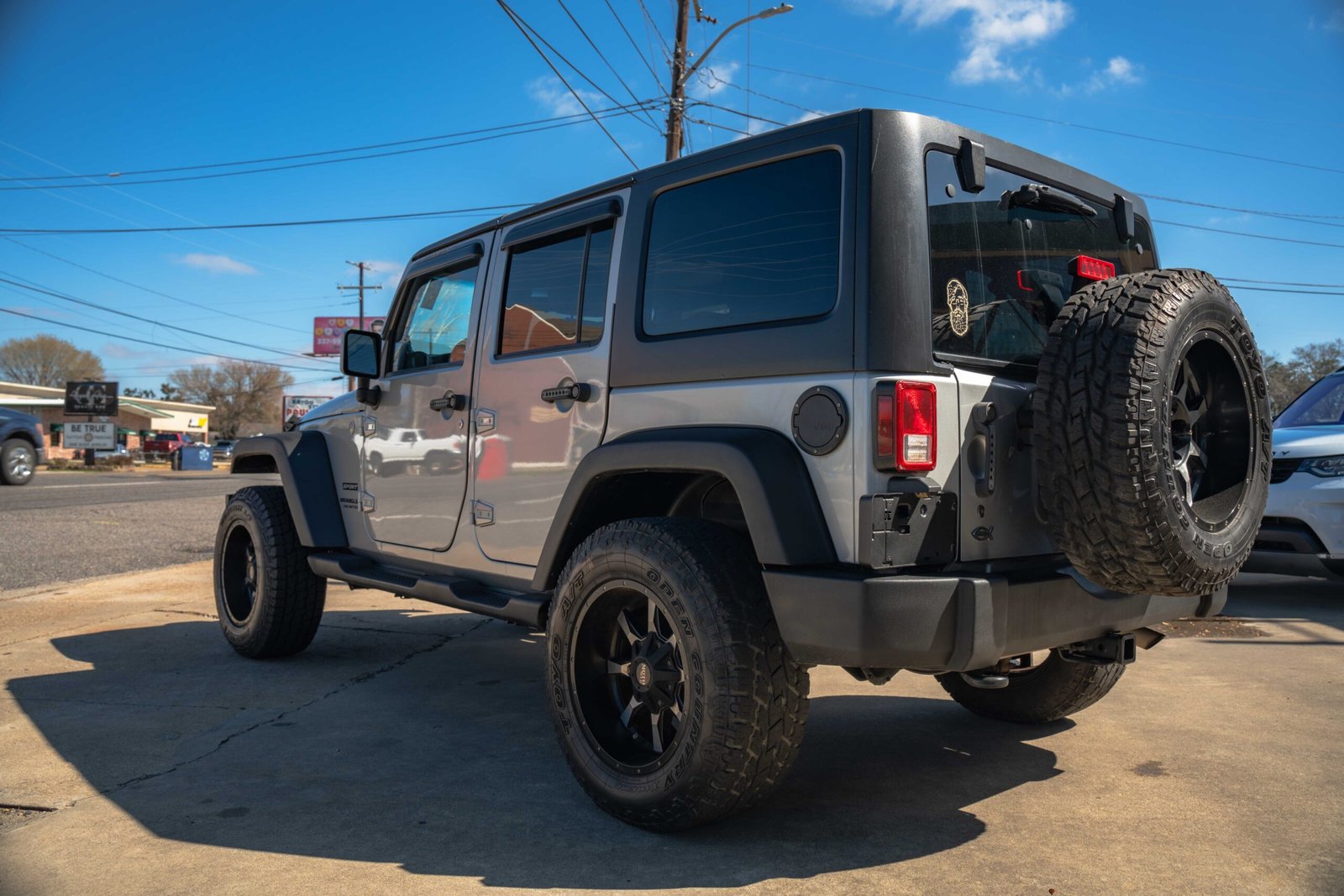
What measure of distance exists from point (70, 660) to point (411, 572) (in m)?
2.36

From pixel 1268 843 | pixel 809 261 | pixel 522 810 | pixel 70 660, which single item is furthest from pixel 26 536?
pixel 1268 843

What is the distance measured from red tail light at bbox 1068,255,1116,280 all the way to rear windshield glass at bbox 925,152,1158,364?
0.05 metres

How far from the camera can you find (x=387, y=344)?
5051 millimetres

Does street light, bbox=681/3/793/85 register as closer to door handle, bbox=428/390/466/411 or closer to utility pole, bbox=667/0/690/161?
utility pole, bbox=667/0/690/161

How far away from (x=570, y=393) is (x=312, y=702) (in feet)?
7.17

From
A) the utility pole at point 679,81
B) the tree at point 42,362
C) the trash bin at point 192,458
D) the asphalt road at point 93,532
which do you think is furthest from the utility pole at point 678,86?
the tree at point 42,362

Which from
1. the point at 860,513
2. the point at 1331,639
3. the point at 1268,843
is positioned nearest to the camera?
the point at 860,513

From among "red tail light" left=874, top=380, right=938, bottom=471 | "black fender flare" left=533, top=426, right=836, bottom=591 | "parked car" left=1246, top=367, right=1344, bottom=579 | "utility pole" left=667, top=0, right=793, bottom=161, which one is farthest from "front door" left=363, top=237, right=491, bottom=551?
"utility pole" left=667, top=0, right=793, bottom=161

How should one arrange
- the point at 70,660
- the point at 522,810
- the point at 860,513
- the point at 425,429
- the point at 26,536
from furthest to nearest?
the point at 26,536
the point at 70,660
the point at 425,429
the point at 522,810
the point at 860,513

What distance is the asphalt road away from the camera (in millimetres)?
9359

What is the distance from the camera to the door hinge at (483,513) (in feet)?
13.4

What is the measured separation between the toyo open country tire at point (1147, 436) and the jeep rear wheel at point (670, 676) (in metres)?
0.92

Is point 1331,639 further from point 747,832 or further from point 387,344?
point 387,344

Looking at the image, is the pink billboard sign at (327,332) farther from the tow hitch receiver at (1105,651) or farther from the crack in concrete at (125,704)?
the tow hitch receiver at (1105,651)
